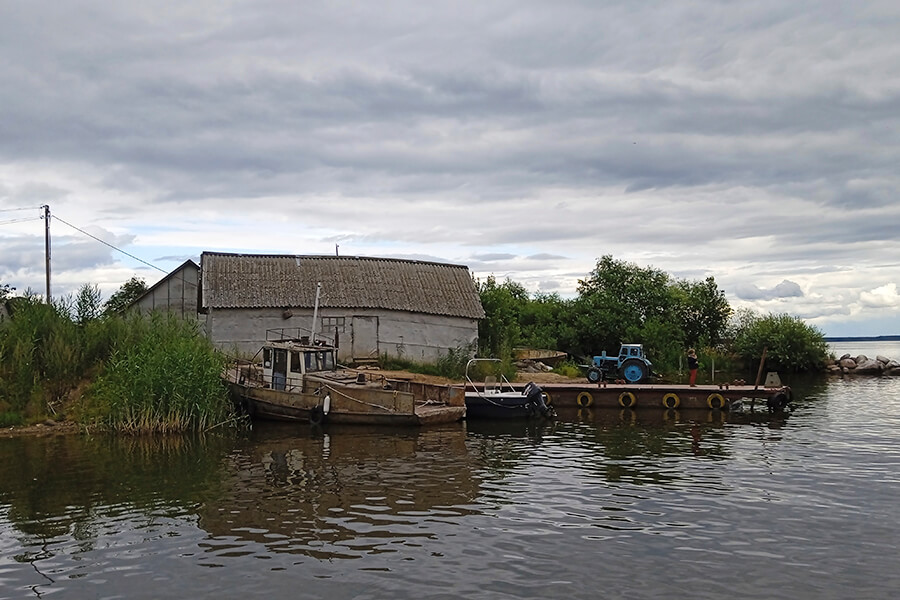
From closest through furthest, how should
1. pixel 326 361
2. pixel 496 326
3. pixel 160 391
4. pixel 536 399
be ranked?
pixel 160 391 → pixel 536 399 → pixel 326 361 → pixel 496 326

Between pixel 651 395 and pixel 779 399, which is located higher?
pixel 651 395

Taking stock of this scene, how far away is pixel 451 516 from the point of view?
526 inches

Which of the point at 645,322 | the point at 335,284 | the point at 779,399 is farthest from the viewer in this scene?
the point at 645,322

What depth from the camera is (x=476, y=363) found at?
3391 centimetres

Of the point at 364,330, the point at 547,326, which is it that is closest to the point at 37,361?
the point at 364,330

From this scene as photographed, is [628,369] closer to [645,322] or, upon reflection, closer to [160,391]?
[645,322]

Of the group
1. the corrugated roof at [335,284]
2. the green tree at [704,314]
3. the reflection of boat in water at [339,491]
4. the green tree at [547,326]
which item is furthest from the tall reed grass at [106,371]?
the green tree at [704,314]

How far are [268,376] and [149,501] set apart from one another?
11260 millimetres

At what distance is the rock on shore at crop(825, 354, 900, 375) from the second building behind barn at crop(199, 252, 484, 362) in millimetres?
24961

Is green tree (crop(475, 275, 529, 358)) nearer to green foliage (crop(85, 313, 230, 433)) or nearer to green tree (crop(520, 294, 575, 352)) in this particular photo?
green tree (crop(520, 294, 575, 352))

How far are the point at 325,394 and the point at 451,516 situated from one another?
1133 cm

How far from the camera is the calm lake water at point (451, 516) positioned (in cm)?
1023

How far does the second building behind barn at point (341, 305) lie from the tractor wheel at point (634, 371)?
6.95 m

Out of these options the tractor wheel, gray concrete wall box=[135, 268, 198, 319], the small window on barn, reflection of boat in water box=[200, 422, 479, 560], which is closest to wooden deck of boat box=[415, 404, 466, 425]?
reflection of boat in water box=[200, 422, 479, 560]
